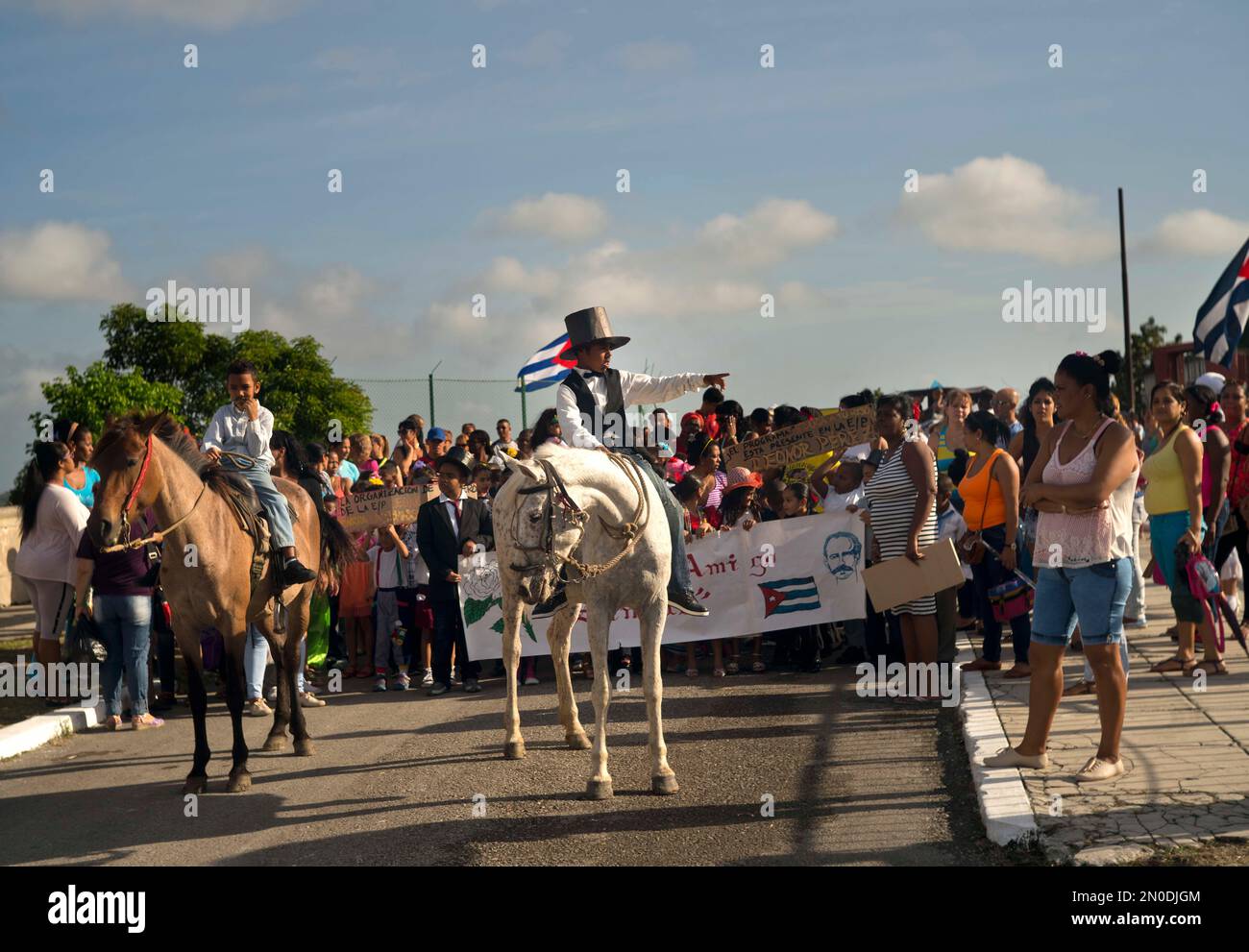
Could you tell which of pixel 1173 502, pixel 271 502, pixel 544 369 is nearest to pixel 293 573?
pixel 271 502

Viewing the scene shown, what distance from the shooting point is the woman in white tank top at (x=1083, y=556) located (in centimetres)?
679

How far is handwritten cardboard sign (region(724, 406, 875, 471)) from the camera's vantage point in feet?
41.0

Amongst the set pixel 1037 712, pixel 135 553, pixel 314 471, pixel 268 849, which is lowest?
pixel 268 849

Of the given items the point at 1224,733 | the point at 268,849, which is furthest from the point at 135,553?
the point at 1224,733

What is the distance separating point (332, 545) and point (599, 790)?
4429 millimetres

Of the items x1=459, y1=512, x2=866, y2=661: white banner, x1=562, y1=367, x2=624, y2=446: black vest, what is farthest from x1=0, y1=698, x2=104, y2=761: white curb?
x1=562, y1=367, x2=624, y2=446: black vest

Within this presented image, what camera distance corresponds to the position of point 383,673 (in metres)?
12.6

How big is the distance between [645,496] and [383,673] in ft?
18.6

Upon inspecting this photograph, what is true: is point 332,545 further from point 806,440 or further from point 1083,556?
point 1083,556

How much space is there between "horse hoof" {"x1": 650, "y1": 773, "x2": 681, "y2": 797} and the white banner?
483cm

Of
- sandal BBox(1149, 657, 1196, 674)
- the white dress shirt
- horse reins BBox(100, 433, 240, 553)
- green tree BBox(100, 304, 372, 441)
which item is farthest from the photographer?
green tree BBox(100, 304, 372, 441)

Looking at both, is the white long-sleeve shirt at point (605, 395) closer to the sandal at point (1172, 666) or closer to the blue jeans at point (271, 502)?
the blue jeans at point (271, 502)

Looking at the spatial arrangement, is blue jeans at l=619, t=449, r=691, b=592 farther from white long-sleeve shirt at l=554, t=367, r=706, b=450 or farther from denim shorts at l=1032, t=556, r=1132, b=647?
denim shorts at l=1032, t=556, r=1132, b=647
